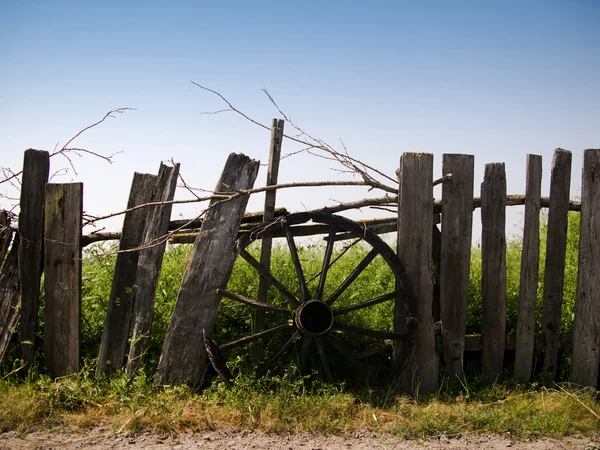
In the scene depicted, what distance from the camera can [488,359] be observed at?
6238 mm

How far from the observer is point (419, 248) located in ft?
19.5

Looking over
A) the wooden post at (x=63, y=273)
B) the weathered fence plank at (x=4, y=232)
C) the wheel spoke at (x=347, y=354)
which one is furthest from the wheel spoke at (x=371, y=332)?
the weathered fence plank at (x=4, y=232)

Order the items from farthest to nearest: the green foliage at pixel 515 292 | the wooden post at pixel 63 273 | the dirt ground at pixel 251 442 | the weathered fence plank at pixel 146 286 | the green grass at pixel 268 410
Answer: the green foliage at pixel 515 292 → the wooden post at pixel 63 273 → the weathered fence plank at pixel 146 286 → the green grass at pixel 268 410 → the dirt ground at pixel 251 442

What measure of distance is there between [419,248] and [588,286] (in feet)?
6.08

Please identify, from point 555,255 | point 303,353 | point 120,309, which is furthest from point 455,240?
point 120,309

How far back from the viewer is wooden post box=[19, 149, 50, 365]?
19.4ft

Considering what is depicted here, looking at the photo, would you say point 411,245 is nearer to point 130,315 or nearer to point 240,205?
point 240,205

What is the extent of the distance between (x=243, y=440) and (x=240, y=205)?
6.57 feet

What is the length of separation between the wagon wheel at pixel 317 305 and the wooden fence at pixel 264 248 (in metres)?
0.14

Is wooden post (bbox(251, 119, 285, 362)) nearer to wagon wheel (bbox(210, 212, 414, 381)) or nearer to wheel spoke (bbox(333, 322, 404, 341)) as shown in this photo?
wagon wheel (bbox(210, 212, 414, 381))

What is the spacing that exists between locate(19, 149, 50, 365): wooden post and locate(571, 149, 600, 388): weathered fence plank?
5174mm

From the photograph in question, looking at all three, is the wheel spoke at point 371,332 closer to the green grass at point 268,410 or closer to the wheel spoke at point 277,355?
the wheel spoke at point 277,355

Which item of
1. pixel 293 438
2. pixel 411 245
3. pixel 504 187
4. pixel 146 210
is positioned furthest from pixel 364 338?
pixel 146 210

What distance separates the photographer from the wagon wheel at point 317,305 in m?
5.59
